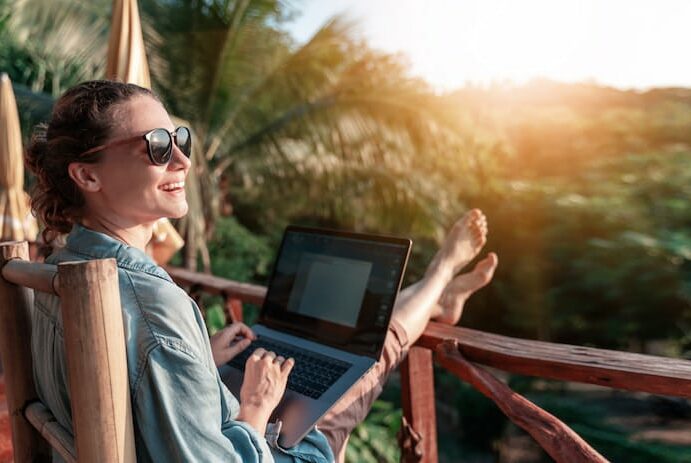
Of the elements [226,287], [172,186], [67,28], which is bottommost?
[226,287]

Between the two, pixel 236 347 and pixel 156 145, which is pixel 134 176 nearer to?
pixel 156 145

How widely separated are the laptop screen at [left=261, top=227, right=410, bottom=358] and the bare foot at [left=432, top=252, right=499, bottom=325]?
22.8 inches

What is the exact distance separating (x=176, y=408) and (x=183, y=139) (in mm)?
561

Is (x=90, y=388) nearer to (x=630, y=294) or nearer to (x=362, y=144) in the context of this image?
(x=362, y=144)

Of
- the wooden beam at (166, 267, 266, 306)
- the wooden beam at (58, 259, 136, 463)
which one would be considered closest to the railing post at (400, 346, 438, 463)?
the wooden beam at (166, 267, 266, 306)

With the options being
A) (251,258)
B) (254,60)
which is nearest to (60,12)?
(254,60)

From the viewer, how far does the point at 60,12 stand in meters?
7.50

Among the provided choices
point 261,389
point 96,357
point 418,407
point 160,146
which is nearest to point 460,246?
point 418,407

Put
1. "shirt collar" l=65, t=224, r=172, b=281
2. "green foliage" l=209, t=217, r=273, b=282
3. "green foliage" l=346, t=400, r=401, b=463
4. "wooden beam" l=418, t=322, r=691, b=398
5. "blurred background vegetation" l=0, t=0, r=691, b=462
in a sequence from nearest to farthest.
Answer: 1. "shirt collar" l=65, t=224, r=172, b=281
2. "wooden beam" l=418, t=322, r=691, b=398
3. "green foliage" l=346, t=400, r=401, b=463
4. "blurred background vegetation" l=0, t=0, r=691, b=462
5. "green foliage" l=209, t=217, r=273, b=282

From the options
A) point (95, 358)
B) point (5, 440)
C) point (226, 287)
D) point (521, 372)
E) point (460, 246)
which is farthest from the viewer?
point (226, 287)

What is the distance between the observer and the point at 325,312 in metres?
1.69

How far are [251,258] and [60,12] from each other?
4430 millimetres

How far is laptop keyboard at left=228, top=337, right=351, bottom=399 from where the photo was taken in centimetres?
141

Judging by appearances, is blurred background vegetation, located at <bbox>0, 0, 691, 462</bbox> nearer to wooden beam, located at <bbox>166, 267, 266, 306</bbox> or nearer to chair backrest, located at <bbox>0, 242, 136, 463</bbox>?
wooden beam, located at <bbox>166, 267, 266, 306</bbox>
